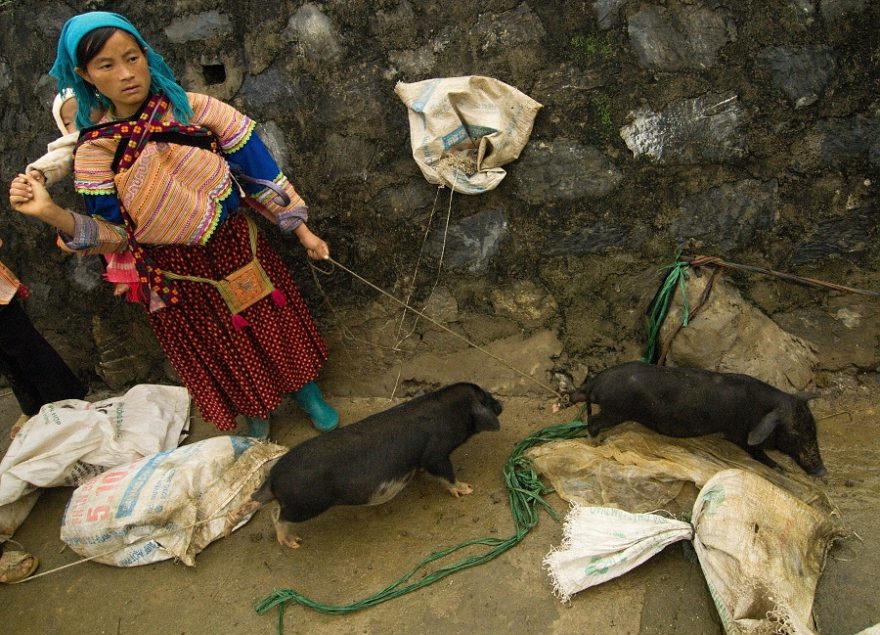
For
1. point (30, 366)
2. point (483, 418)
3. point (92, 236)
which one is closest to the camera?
point (92, 236)

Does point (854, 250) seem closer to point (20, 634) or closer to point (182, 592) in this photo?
point (182, 592)

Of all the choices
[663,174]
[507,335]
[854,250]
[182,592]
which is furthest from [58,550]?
[854,250]

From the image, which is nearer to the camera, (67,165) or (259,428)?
(67,165)

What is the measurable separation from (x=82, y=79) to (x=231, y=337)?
4.14 feet

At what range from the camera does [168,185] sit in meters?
2.58

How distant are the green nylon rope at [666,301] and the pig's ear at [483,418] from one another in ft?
3.28

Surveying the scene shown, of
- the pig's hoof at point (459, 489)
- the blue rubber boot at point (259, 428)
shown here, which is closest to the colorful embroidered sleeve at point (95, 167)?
the blue rubber boot at point (259, 428)

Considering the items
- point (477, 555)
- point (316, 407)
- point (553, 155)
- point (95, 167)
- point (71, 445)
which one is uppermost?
point (95, 167)

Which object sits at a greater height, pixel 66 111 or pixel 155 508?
pixel 66 111

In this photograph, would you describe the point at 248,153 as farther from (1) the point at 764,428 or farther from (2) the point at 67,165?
(1) the point at 764,428

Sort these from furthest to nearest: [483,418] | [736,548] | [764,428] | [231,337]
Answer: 1. [231,337]
2. [483,418]
3. [764,428]
4. [736,548]

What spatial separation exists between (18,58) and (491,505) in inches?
134

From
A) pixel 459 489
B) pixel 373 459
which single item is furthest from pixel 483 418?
pixel 373 459

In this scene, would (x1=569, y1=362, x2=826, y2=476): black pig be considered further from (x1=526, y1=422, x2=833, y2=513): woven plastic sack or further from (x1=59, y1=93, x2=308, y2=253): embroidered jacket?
(x1=59, y1=93, x2=308, y2=253): embroidered jacket
